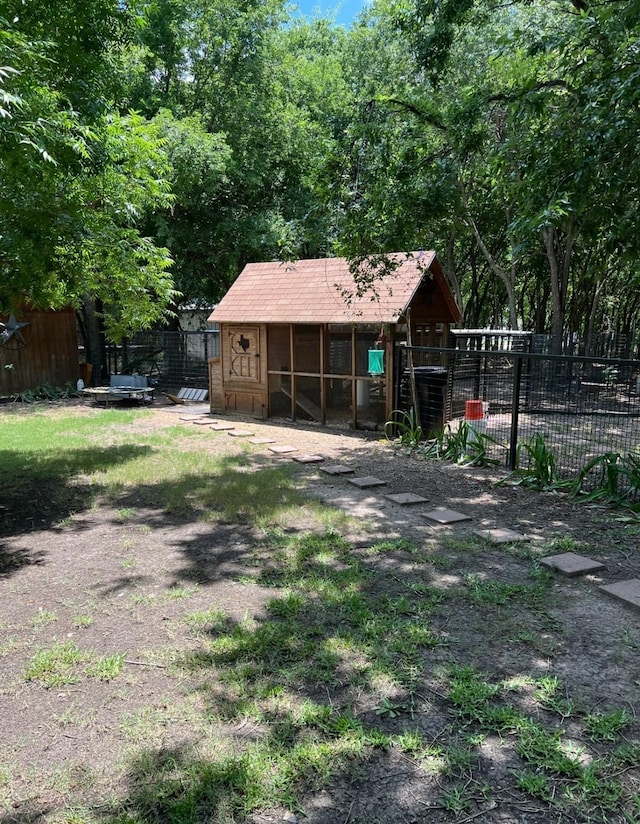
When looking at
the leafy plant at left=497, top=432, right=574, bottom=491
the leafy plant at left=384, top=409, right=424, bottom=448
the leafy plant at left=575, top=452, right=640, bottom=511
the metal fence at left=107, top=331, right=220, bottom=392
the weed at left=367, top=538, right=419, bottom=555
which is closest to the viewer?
the weed at left=367, top=538, right=419, bottom=555

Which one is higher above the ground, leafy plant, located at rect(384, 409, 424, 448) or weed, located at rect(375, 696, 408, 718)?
leafy plant, located at rect(384, 409, 424, 448)

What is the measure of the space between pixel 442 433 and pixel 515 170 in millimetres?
3910

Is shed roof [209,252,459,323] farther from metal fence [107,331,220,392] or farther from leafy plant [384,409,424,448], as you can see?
metal fence [107,331,220,392]

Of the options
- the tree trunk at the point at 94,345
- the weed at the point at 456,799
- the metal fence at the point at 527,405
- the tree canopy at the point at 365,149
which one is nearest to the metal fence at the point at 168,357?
the tree trunk at the point at 94,345

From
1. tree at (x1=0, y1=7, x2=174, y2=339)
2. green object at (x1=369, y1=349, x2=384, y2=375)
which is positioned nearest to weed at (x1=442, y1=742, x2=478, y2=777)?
tree at (x1=0, y1=7, x2=174, y2=339)

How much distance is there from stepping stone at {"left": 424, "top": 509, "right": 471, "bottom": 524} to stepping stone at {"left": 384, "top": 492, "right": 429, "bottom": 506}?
1.34 ft

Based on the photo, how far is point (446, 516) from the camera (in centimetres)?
595

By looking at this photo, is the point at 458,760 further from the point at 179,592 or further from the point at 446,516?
the point at 446,516

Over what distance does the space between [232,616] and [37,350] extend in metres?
15.4

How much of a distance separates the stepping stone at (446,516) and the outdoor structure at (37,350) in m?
13.8

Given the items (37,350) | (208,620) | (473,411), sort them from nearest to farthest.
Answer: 1. (208,620)
2. (473,411)
3. (37,350)

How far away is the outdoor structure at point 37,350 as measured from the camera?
16.3 metres

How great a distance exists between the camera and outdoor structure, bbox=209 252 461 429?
10.5 m

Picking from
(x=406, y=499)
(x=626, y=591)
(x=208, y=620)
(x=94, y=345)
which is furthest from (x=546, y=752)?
(x=94, y=345)
